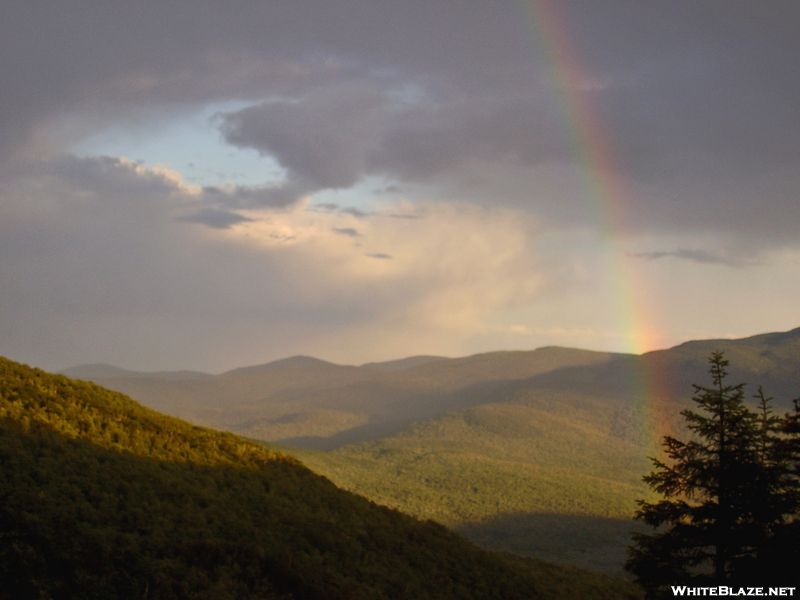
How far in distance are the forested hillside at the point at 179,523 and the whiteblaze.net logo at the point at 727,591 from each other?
20.8 feet

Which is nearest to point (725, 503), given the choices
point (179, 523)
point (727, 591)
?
point (727, 591)

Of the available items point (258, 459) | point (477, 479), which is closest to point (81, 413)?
point (258, 459)

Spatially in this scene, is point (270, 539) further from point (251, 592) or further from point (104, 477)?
point (104, 477)

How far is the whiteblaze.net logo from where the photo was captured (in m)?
15.8

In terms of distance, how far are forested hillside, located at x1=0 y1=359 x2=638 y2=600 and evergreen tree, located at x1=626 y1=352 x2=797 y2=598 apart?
6.32m

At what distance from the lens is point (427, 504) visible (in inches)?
4323

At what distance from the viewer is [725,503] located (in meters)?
17.1

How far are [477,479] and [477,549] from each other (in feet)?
385

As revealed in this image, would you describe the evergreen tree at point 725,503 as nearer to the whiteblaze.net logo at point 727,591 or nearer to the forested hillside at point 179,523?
the whiteblaze.net logo at point 727,591

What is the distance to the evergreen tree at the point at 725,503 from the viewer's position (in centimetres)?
1648

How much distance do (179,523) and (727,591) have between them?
15.5m

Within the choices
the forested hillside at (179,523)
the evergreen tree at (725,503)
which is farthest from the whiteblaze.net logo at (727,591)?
the forested hillside at (179,523)

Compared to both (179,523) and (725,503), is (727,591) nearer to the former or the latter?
(725,503)

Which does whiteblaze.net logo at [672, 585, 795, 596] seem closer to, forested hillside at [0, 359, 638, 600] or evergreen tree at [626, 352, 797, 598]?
evergreen tree at [626, 352, 797, 598]
